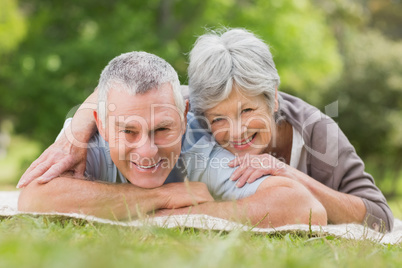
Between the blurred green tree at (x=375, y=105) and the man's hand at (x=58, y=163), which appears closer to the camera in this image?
the man's hand at (x=58, y=163)

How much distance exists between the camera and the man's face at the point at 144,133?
11.0ft

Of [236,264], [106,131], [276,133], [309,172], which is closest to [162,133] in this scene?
[106,131]

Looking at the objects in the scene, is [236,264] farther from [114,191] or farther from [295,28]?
[295,28]

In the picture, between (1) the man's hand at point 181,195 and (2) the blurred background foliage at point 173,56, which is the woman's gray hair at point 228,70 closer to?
(1) the man's hand at point 181,195

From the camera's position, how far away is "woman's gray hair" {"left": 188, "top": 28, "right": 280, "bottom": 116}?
3.80 meters

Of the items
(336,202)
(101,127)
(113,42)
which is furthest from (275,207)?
(113,42)

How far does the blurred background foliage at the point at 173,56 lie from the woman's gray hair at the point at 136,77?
1059cm

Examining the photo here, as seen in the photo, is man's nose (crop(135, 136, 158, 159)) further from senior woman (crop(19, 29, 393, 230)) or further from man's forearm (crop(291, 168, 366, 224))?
man's forearm (crop(291, 168, 366, 224))

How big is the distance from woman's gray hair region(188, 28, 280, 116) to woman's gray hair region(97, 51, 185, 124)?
1.01 feet

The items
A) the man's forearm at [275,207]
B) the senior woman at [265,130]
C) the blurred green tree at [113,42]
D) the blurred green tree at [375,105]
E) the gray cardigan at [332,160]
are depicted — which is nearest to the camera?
the man's forearm at [275,207]

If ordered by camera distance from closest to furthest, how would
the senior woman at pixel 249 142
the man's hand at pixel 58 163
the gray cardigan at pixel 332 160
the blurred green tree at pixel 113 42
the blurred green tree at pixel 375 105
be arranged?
the man's hand at pixel 58 163 → the senior woman at pixel 249 142 → the gray cardigan at pixel 332 160 → the blurred green tree at pixel 113 42 → the blurred green tree at pixel 375 105

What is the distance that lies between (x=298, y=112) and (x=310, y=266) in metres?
2.83

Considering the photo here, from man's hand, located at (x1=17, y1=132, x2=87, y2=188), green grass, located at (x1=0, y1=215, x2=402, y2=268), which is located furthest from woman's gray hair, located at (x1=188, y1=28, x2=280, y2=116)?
green grass, located at (x1=0, y1=215, x2=402, y2=268)

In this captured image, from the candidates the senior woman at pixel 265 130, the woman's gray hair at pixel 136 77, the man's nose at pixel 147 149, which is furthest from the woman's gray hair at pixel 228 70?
the man's nose at pixel 147 149
